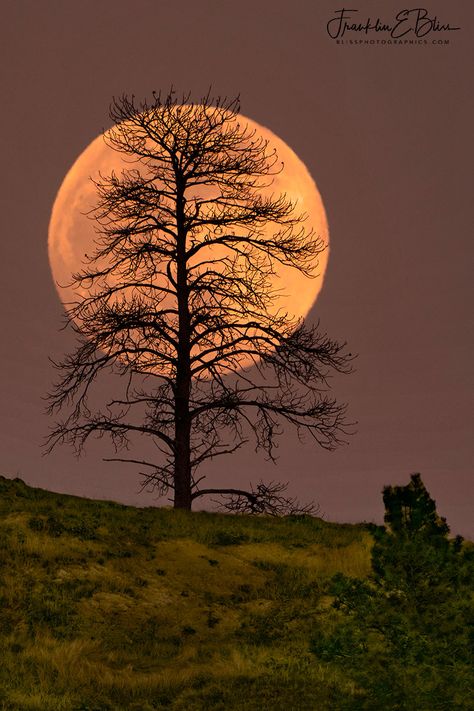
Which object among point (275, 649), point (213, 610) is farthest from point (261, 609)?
point (275, 649)

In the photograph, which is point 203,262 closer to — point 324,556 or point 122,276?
point 122,276

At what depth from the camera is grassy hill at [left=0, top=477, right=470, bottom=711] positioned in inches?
592

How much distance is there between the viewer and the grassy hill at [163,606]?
49.3 ft

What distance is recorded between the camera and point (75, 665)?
633 inches

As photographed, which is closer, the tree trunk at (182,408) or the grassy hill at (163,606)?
the grassy hill at (163,606)

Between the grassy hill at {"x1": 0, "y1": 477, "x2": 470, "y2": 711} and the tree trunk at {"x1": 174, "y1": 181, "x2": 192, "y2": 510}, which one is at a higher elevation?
the tree trunk at {"x1": 174, "y1": 181, "x2": 192, "y2": 510}

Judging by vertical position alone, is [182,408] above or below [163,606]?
above

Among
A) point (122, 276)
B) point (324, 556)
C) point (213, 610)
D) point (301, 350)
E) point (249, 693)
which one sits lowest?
point (249, 693)

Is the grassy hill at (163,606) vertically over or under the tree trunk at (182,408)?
under

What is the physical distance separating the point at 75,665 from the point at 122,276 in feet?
52.7

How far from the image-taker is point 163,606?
19.4m

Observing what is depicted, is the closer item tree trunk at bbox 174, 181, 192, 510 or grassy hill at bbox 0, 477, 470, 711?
grassy hill at bbox 0, 477, 470, 711

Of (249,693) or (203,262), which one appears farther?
(203,262)

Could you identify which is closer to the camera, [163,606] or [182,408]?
[163,606]
